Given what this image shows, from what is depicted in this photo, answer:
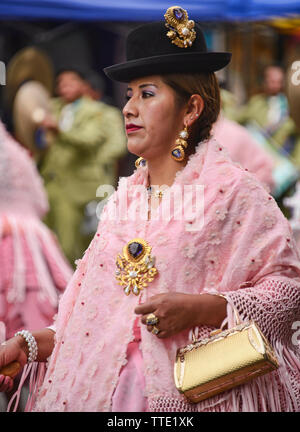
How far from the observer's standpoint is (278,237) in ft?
8.08

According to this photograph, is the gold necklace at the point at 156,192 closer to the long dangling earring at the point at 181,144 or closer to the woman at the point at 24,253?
the long dangling earring at the point at 181,144

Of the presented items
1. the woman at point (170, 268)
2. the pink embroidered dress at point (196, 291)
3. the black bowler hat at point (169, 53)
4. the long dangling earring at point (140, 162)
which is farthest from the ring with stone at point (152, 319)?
the black bowler hat at point (169, 53)

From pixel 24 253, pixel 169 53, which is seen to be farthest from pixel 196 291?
pixel 24 253

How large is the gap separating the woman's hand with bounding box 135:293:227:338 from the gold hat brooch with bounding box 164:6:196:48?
0.77 meters

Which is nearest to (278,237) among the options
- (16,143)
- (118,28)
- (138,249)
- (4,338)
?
(138,249)

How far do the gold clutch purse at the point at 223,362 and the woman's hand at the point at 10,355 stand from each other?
52cm

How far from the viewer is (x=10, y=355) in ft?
8.43

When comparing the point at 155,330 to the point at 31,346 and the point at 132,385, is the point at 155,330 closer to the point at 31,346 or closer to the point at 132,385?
the point at 132,385

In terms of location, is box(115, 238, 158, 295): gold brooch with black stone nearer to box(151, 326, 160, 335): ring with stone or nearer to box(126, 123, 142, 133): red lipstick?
box(151, 326, 160, 335): ring with stone

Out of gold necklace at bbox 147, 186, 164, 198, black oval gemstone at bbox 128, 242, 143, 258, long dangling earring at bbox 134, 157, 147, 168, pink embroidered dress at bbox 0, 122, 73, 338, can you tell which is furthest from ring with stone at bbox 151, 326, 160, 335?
pink embroidered dress at bbox 0, 122, 73, 338

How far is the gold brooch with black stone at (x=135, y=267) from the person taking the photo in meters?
2.45

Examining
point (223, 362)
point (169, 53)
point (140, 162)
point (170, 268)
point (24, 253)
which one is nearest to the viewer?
point (223, 362)

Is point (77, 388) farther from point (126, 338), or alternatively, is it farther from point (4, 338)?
point (4, 338)

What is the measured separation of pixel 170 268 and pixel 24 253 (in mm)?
1717
